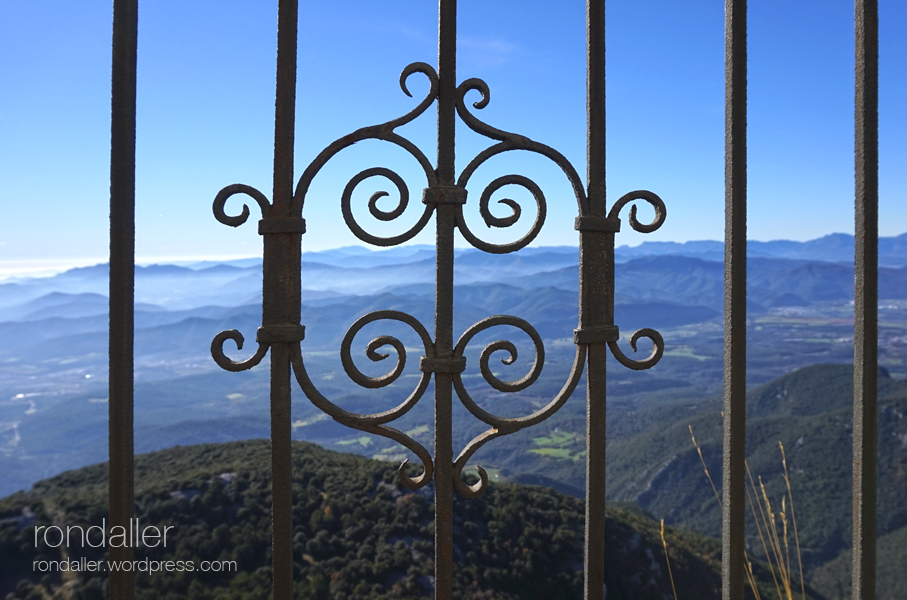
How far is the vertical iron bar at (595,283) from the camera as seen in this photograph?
2516 millimetres

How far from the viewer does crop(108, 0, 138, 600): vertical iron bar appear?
231 cm

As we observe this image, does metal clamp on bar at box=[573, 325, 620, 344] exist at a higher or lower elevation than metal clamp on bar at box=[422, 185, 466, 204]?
lower

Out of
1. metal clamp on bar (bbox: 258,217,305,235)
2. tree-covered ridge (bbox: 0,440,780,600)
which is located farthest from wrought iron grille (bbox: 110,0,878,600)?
tree-covered ridge (bbox: 0,440,780,600)

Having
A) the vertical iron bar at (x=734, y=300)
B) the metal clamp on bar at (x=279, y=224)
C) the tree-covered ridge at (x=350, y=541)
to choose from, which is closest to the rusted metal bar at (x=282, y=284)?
the metal clamp on bar at (x=279, y=224)

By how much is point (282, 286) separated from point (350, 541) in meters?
17.7

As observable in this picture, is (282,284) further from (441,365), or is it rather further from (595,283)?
(595,283)

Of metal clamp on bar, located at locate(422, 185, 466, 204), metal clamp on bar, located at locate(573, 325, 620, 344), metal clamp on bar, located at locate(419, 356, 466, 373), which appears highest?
metal clamp on bar, located at locate(422, 185, 466, 204)

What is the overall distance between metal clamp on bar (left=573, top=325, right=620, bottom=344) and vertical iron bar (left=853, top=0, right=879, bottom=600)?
1.10 m

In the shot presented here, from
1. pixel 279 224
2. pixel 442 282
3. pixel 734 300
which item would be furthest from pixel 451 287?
pixel 734 300

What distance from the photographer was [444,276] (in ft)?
8.03

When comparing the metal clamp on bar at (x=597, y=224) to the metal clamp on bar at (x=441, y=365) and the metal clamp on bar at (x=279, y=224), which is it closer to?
the metal clamp on bar at (x=441, y=365)

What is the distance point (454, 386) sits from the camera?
8.15ft

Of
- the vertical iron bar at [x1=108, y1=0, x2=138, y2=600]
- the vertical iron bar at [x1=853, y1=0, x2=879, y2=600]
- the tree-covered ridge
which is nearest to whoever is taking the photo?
the vertical iron bar at [x1=108, y1=0, x2=138, y2=600]

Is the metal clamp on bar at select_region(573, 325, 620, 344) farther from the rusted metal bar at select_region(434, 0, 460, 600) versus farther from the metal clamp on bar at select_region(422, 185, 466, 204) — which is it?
the metal clamp on bar at select_region(422, 185, 466, 204)
